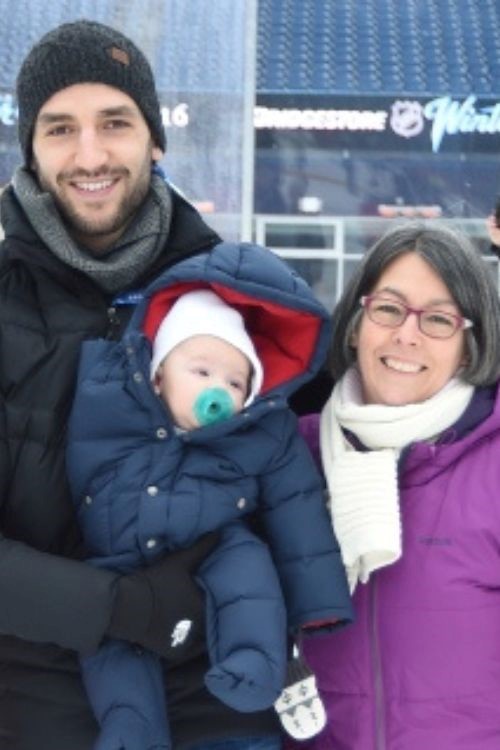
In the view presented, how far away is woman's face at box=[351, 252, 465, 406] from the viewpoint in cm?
143

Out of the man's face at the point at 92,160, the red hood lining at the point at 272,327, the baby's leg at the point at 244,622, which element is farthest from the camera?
the man's face at the point at 92,160

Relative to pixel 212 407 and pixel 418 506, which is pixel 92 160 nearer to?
pixel 212 407

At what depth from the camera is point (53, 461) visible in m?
1.35

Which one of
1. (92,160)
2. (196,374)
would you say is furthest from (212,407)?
(92,160)

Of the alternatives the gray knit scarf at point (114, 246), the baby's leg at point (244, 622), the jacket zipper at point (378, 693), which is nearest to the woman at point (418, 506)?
the jacket zipper at point (378, 693)

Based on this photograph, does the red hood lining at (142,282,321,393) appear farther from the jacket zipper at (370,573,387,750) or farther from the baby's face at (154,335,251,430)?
the jacket zipper at (370,573,387,750)

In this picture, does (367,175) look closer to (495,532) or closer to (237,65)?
(237,65)

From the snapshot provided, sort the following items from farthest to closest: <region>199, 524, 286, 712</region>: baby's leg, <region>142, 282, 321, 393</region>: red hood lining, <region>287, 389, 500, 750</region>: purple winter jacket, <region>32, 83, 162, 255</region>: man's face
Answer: <region>32, 83, 162, 255</region>: man's face < <region>142, 282, 321, 393</region>: red hood lining < <region>287, 389, 500, 750</region>: purple winter jacket < <region>199, 524, 286, 712</region>: baby's leg

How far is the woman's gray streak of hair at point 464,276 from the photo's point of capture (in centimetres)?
144

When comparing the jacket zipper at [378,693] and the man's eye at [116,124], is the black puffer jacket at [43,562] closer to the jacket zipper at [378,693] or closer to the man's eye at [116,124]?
the jacket zipper at [378,693]

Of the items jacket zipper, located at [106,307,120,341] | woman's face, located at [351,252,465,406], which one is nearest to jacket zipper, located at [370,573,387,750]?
woman's face, located at [351,252,465,406]

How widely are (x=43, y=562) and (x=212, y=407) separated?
10.8 inches

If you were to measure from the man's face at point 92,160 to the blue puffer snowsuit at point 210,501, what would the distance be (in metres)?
0.19

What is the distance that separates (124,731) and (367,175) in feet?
24.3
